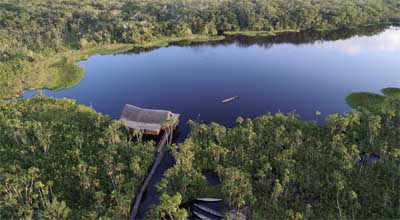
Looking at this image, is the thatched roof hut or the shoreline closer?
the thatched roof hut

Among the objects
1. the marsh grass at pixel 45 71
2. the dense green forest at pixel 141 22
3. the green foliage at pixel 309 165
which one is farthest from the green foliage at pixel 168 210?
the dense green forest at pixel 141 22

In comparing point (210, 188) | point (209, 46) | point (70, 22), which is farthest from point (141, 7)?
point (210, 188)

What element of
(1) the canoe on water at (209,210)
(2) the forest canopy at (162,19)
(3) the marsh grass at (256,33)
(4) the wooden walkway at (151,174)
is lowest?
(1) the canoe on water at (209,210)

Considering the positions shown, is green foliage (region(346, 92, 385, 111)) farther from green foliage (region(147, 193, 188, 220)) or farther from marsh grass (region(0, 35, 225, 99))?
marsh grass (region(0, 35, 225, 99))

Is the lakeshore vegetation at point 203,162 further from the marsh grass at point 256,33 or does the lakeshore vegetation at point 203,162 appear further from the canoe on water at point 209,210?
the marsh grass at point 256,33

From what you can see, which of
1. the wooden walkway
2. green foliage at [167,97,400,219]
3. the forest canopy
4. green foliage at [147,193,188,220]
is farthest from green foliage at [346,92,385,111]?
the forest canopy

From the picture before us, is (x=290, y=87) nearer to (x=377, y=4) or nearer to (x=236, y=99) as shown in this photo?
(x=236, y=99)
